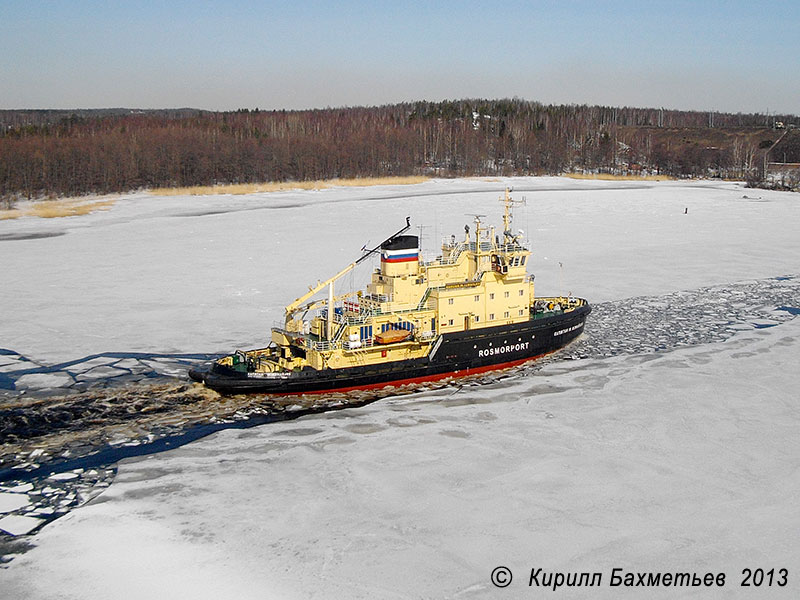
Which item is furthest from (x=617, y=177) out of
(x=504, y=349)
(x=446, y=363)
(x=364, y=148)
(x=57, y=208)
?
(x=446, y=363)

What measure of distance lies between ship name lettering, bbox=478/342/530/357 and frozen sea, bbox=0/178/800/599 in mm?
931

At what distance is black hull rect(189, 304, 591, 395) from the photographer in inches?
688

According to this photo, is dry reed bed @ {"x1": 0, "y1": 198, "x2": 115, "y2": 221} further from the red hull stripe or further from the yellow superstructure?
the red hull stripe

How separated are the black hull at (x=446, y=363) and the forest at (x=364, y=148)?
5411 cm

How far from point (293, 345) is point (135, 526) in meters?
7.93

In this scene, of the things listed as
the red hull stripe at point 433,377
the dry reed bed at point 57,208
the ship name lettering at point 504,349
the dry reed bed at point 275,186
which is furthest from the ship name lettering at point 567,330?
the dry reed bed at point 275,186

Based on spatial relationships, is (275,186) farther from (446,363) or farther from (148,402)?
(148,402)

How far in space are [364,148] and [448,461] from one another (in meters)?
80.7

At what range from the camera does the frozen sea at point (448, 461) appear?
33.6 ft

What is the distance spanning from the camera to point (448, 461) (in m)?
13.8

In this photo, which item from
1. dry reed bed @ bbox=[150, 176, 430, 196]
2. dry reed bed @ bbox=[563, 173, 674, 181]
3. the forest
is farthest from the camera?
dry reed bed @ bbox=[563, 173, 674, 181]

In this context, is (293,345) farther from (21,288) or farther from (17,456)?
(21,288)

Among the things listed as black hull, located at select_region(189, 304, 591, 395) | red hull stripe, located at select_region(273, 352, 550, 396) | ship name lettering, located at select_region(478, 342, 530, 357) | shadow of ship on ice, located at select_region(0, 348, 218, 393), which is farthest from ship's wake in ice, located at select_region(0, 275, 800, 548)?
ship name lettering, located at select_region(478, 342, 530, 357)

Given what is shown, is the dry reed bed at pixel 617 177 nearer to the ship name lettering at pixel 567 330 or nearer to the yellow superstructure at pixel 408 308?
the ship name lettering at pixel 567 330
